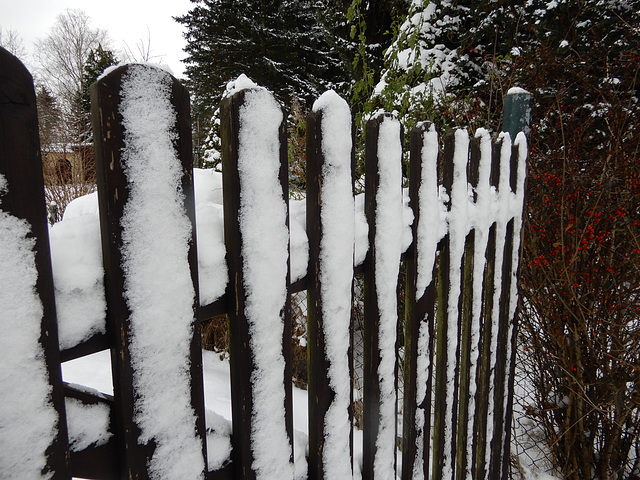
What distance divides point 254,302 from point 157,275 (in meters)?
0.18

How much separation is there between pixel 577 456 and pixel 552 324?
829 mm

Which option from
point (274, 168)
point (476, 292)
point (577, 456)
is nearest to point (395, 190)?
point (274, 168)

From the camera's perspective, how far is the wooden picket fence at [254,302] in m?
0.46

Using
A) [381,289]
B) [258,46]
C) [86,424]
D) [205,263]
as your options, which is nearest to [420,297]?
[381,289]

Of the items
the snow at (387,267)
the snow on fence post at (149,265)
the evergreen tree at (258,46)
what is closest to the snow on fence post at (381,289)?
the snow at (387,267)

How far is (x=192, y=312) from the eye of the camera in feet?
1.91

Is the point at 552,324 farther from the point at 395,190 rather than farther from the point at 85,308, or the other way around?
the point at 85,308

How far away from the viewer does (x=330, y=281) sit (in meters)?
0.80

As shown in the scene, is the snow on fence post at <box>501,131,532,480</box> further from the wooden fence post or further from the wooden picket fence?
the wooden fence post

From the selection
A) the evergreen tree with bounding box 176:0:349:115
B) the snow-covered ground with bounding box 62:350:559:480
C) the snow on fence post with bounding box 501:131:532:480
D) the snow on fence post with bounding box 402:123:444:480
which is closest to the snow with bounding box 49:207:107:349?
the snow-covered ground with bounding box 62:350:559:480

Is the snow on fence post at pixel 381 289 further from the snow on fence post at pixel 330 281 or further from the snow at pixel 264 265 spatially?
the snow at pixel 264 265

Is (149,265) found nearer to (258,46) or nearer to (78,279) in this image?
(78,279)

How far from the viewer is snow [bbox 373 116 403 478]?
0.90 meters

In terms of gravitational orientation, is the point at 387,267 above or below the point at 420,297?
above
